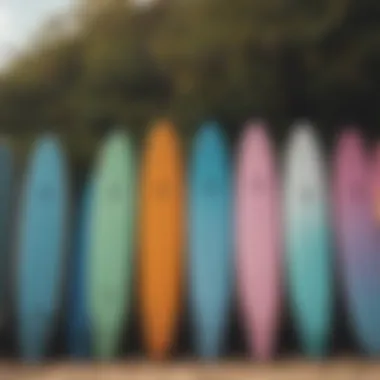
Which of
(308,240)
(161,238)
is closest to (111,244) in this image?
(161,238)

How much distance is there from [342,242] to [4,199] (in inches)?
13.0

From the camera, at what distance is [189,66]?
85 cm

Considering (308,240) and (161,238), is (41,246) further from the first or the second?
(308,240)

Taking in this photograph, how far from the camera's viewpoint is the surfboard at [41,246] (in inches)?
31.6

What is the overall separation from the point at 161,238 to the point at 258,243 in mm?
93

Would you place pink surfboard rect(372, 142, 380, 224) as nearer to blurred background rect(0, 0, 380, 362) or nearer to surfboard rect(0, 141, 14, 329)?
blurred background rect(0, 0, 380, 362)

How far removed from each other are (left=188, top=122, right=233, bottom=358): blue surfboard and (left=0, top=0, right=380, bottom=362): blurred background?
0.03 metres

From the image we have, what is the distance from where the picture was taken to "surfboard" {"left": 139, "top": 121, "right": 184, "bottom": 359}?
2.63 feet

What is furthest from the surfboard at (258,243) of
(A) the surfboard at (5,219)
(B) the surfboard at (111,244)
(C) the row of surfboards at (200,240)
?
(A) the surfboard at (5,219)

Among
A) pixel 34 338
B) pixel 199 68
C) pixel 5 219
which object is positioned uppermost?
pixel 199 68

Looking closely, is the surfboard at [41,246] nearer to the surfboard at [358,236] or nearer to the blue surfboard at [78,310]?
the blue surfboard at [78,310]

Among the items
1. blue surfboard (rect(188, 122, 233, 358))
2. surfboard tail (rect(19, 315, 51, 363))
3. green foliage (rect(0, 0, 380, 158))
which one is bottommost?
surfboard tail (rect(19, 315, 51, 363))

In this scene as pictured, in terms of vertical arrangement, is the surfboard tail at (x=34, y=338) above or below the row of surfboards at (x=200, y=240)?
below

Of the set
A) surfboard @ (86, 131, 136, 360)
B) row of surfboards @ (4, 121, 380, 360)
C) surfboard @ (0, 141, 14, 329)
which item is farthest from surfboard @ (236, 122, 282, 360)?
surfboard @ (0, 141, 14, 329)
